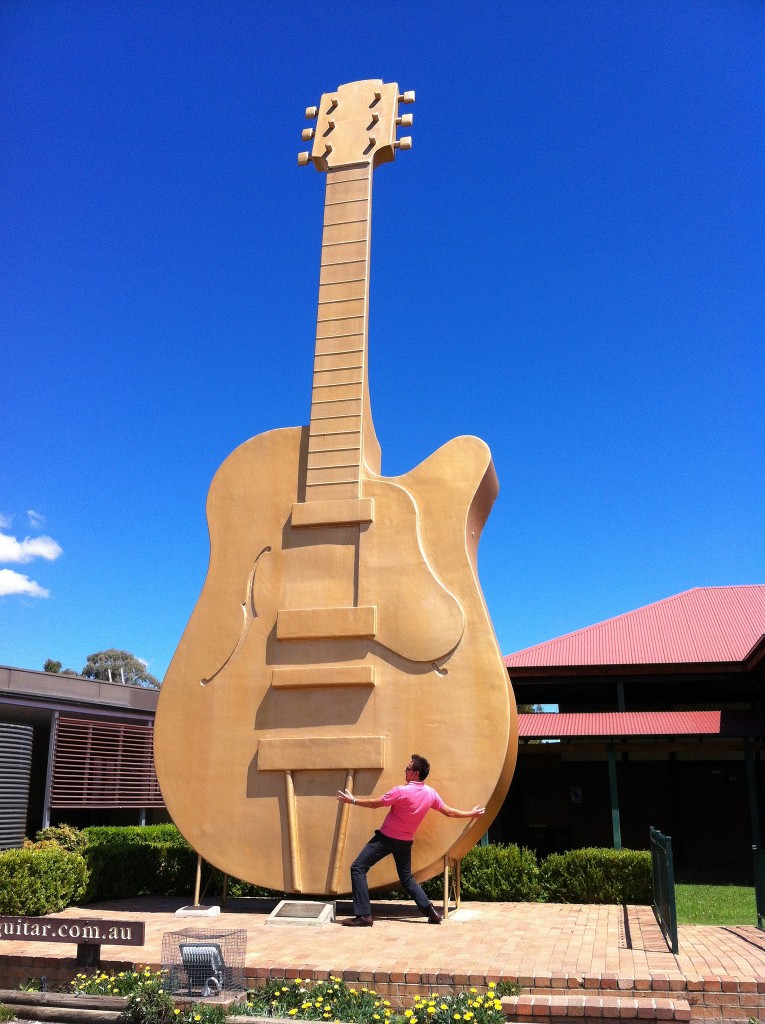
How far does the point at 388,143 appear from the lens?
10.2 m

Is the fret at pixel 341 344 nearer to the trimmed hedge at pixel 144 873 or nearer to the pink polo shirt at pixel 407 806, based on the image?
the pink polo shirt at pixel 407 806

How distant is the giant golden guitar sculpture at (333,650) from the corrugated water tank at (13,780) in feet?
13.3

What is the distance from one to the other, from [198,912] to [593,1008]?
4.42 metres

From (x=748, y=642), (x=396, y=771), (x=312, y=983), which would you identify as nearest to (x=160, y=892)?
(x=396, y=771)

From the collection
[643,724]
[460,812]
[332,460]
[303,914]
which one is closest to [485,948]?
[460,812]

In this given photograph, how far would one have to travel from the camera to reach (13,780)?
39.1 ft

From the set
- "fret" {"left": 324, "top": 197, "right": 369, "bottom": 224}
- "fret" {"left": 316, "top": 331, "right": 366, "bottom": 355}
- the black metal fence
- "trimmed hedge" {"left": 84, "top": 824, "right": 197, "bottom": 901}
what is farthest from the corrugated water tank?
the black metal fence

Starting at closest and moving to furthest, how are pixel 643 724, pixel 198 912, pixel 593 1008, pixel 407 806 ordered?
1. pixel 593 1008
2. pixel 407 806
3. pixel 198 912
4. pixel 643 724

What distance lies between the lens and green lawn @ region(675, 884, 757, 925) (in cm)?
920

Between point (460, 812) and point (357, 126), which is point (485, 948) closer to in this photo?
point (460, 812)

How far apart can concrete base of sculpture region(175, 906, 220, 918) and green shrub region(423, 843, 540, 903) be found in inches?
97.3

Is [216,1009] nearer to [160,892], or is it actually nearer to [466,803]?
[466,803]

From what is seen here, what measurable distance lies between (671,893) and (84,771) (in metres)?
13.5

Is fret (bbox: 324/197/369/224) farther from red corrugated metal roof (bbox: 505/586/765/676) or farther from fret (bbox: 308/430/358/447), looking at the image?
red corrugated metal roof (bbox: 505/586/765/676)
